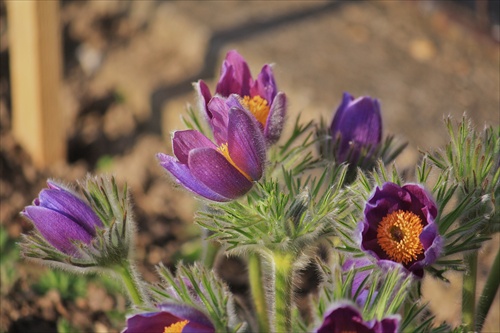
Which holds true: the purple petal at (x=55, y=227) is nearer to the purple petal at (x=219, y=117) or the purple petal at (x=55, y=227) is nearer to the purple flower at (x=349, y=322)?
the purple petal at (x=219, y=117)

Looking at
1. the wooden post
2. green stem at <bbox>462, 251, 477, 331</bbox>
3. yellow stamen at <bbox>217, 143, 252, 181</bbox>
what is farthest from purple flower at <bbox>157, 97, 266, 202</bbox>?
the wooden post

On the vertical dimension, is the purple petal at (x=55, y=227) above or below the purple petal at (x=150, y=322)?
above

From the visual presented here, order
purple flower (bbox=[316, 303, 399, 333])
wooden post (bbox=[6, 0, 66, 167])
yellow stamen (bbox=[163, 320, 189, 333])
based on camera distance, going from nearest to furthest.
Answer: purple flower (bbox=[316, 303, 399, 333])
yellow stamen (bbox=[163, 320, 189, 333])
wooden post (bbox=[6, 0, 66, 167])

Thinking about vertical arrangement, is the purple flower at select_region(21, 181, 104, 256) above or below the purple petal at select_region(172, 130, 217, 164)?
below

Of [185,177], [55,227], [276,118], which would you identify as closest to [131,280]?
[55,227]

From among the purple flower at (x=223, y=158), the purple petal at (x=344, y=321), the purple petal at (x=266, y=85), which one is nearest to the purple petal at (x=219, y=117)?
the purple flower at (x=223, y=158)

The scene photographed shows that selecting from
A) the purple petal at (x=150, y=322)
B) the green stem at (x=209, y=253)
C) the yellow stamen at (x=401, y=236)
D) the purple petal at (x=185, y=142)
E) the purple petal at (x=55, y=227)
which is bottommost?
the green stem at (x=209, y=253)

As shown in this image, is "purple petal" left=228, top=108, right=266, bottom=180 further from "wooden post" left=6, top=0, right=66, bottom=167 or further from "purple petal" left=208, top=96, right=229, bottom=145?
"wooden post" left=6, top=0, right=66, bottom=167
